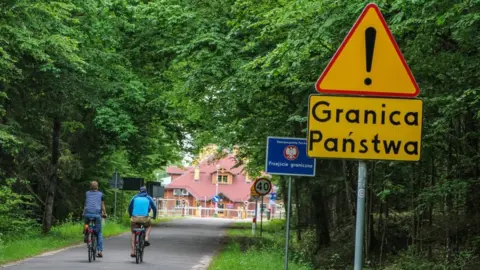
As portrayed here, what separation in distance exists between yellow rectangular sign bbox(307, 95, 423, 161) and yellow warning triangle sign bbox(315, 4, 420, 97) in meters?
0.07

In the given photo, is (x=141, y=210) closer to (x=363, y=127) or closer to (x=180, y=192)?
(x=363, y=127)

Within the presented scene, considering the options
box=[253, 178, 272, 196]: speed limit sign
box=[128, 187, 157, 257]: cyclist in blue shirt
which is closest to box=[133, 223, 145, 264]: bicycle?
box=[128, 187, 157, 257]: cyclist in blue shirt

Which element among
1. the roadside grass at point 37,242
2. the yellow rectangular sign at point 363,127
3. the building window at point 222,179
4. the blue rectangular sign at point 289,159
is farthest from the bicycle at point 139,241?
the building window at point 222,179

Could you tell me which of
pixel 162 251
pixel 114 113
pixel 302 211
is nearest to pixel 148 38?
pixel 114 113

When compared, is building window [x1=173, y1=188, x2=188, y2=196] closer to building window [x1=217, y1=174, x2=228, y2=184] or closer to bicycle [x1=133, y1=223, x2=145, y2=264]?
building window [x1=217, y1=174, x2=228, y2=184]

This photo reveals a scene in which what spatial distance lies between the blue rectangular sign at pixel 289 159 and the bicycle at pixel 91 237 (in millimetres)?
5894

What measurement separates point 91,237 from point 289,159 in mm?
6506

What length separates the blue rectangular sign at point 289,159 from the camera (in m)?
14.3

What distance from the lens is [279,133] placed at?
2273 centimetres

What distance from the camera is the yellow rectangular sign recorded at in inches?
232

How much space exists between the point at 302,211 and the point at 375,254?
17.2m

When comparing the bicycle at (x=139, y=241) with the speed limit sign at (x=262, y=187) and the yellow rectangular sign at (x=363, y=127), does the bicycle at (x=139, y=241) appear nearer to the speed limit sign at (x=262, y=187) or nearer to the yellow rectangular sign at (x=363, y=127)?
the speed limit sign at (x=262, y=187)

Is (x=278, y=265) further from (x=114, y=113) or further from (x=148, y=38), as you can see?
(x=114, y=113)

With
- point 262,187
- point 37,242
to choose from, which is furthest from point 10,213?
point 262,187
